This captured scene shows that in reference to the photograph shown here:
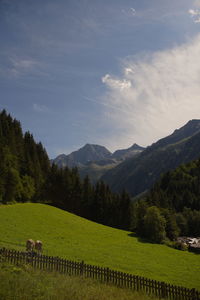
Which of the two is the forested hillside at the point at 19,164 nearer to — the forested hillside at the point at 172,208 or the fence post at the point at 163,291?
the forested hillside at the point at 172,208

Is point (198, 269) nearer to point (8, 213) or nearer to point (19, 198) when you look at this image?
point (8, 213)

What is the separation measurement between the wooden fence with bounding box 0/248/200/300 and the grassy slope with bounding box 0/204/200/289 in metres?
9.77

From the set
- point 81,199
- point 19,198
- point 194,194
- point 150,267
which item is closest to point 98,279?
point 150,267

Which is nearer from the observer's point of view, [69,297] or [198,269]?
[69,297]

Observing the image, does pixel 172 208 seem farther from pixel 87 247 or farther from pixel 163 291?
pixel 163 291

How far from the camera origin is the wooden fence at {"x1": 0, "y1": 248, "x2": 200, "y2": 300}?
19.6 m

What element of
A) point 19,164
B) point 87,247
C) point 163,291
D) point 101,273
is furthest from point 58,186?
point 163,291

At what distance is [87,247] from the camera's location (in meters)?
46.2

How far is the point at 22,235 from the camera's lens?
45.8 metres

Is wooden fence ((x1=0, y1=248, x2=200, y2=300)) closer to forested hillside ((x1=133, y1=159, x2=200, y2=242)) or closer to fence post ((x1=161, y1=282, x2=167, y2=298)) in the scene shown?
fence post ((x1=161, y1=282, x2=167, y2=298))

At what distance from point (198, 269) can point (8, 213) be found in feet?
142

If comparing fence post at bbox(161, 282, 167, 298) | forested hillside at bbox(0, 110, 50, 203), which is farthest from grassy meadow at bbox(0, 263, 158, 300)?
forested hillside at bbox(0, 110, 50, 203)

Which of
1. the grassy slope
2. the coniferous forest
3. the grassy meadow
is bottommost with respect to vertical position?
the grassy slope

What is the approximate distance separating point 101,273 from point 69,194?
8879 cm
